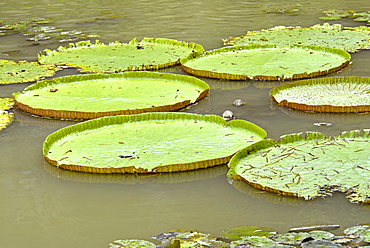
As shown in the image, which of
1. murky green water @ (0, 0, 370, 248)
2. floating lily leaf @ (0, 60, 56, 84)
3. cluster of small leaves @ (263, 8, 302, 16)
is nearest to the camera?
murky green water @ (0, 0, 370, 248)

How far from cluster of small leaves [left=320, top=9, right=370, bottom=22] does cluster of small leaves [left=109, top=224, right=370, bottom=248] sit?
6.17m

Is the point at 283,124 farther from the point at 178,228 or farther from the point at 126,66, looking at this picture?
the point at 126,66

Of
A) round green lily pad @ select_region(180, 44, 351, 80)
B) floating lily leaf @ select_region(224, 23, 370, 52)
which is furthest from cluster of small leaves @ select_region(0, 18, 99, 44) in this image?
round green lily pad @ select_region(180, 44, 351, 80)

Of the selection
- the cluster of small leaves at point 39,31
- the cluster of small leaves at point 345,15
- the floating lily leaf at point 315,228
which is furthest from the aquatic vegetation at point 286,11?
the floating lily leaf at point 315,228

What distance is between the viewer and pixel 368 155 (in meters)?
3.34

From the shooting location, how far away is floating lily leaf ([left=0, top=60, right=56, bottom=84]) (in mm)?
5926

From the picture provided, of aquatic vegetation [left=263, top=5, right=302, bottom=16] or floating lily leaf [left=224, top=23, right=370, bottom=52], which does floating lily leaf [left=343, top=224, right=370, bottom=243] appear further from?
aquatic vegetation [left=263, top=5, right=302, bottom=16]

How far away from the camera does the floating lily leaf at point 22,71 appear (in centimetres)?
593

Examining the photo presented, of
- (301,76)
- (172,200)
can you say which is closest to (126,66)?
(301,76)

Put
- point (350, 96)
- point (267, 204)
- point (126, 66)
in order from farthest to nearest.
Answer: point (126, 66) < point (350, 96) < point (267, 204)

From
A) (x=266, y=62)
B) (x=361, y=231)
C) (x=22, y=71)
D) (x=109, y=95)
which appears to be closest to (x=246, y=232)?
(x=361, y=231)

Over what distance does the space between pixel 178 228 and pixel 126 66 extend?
11.4ft

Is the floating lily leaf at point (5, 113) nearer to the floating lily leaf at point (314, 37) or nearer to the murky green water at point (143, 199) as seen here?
the murky green water at point (143, 199)

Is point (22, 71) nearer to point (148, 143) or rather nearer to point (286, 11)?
point (148, 143)
